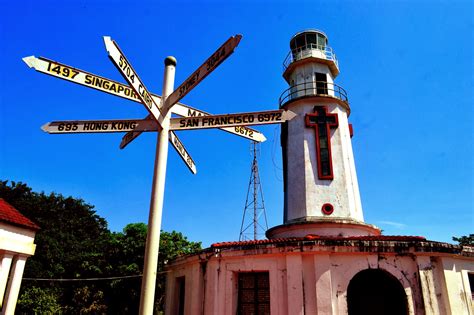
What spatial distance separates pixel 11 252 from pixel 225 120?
10.7 m

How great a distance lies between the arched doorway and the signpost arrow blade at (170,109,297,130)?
10.1m

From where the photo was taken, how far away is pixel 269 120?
204 inches

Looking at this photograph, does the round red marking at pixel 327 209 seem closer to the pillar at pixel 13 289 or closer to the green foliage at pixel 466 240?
the pillar at pixel 13 289

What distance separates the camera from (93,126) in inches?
208

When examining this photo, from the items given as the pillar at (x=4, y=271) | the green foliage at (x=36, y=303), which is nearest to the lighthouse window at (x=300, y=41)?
the pillar at (x=4, y=271)

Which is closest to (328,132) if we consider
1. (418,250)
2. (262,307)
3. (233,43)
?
(418,250)

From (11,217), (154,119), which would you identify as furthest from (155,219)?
(11,217)

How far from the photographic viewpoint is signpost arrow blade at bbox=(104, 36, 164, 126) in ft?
13.3

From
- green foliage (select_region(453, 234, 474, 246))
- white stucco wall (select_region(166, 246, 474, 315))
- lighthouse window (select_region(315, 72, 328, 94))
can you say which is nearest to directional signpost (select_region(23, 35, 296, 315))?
white stucco wall (select_region(166, 246, 474, 315))

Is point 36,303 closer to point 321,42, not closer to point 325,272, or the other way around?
point 325,272

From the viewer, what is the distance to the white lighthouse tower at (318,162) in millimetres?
14547

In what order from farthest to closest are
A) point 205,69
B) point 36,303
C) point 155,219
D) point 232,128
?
point 36,303, point 232,128, point 205,69, point 155,219

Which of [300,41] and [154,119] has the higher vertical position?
[300,41]

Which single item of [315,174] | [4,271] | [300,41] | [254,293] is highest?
[300,41]
